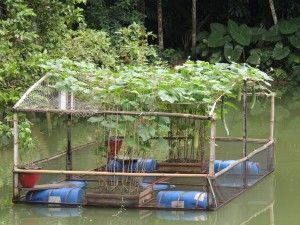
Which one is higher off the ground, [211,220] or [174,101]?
[174,101]

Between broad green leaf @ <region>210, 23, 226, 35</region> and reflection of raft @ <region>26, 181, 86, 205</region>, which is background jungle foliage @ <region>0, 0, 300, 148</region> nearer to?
broad green leaf @ <region>210, 23, 226, 35</region>

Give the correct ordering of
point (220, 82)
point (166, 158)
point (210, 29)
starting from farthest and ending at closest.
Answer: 1. point (210, 29)
2. point (166, 158)
3. point (220, 82)

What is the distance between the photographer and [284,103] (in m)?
15.1

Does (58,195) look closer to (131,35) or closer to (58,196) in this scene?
(58,196)

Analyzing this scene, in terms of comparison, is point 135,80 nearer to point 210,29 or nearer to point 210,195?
point 210,195

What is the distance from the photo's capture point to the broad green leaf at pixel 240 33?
17781 millimetres

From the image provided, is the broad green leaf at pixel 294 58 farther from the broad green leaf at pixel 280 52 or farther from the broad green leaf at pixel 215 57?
the broad green leaf at pixel 215 57

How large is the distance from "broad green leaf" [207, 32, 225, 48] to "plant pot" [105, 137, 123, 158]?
35.5ft

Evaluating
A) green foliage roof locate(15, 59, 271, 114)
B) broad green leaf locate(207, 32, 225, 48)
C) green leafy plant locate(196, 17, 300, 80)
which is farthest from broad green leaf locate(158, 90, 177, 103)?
broad green leaf locate(207, 32, 225, 48)

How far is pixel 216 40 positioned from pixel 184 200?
11571 mm

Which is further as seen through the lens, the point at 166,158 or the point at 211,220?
the point at 166,158

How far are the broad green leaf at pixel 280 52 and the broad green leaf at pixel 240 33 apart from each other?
72cm

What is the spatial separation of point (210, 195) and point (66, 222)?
1407mm

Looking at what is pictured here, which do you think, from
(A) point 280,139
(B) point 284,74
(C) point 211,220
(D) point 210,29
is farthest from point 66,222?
(D) point 210,29
